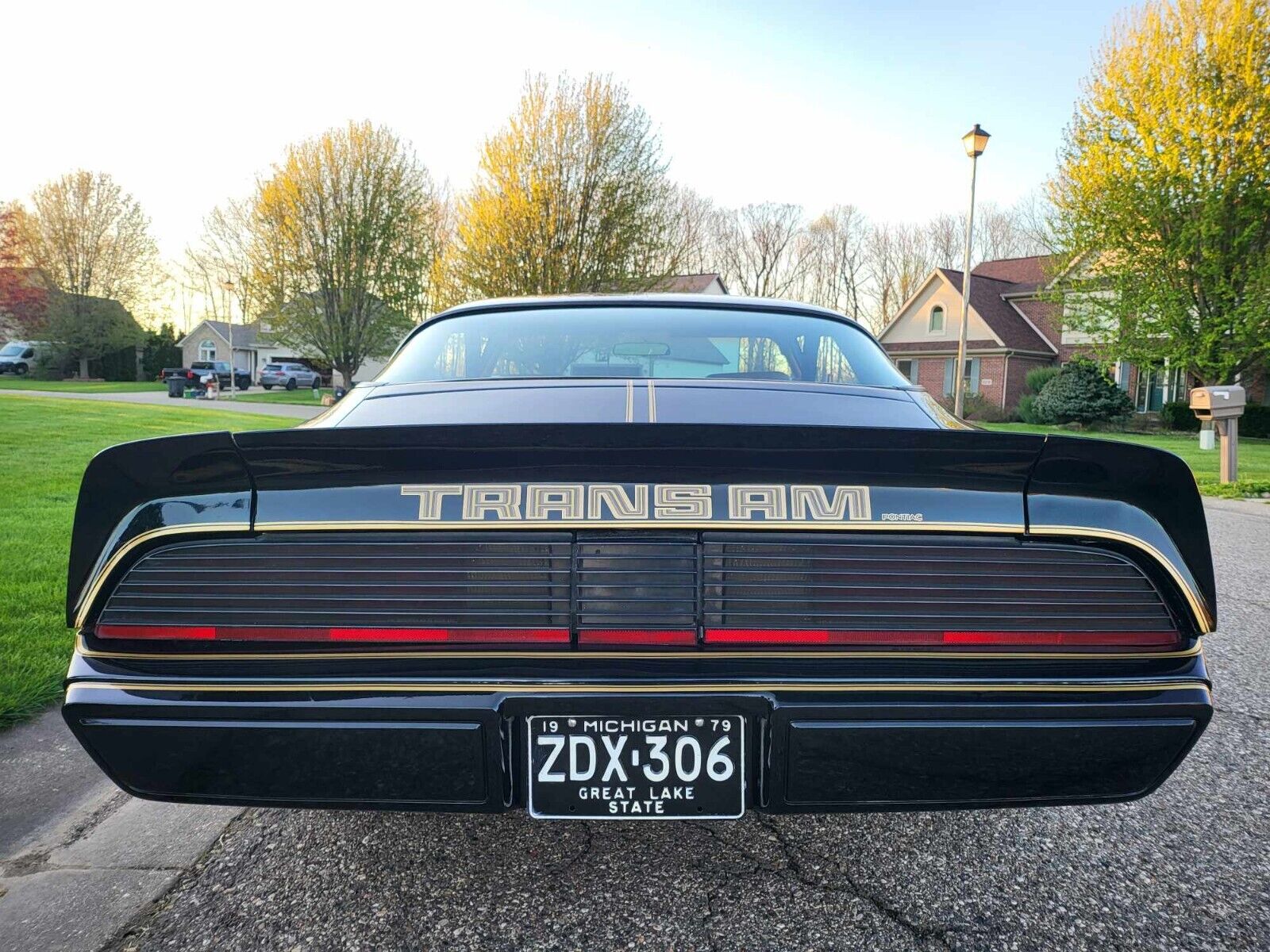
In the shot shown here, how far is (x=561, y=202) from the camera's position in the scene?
68.0ft

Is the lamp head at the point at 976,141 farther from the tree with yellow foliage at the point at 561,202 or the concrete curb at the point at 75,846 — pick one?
the concrete curb at the point at 75,846

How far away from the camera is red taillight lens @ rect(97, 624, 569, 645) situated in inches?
60.2

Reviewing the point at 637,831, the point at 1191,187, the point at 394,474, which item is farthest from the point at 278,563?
the point at 1191,187

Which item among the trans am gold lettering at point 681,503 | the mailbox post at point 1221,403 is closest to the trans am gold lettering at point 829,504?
the trans am gold lettering at point 681,503

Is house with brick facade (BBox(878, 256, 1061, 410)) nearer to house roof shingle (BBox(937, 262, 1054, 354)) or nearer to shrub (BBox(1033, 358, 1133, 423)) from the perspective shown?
house roof shingle (BBox(937, 262, 1054, 354))

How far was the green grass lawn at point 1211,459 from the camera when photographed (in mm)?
9867

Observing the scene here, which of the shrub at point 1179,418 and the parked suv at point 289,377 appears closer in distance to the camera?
the shrub at point 1179,418

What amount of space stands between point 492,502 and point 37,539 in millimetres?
5018

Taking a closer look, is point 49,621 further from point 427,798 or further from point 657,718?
point 657,718

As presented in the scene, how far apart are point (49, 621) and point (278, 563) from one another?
2.93 meters

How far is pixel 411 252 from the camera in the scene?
2803 cm

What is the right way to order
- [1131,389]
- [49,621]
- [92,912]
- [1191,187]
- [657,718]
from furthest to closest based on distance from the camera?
[1131,389] < [1191,187] < [49,621] < [92,912] < [657,718]

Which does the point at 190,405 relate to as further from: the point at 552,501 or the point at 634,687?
the point at 634,687

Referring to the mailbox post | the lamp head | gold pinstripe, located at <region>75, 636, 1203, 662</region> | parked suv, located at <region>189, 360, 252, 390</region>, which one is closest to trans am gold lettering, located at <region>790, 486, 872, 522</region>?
gold pinstripe, located at <region>75, 636, 1203, 662</region>
